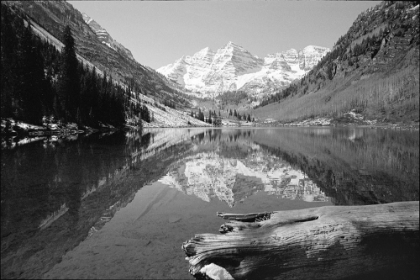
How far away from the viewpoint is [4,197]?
1137 centimetres

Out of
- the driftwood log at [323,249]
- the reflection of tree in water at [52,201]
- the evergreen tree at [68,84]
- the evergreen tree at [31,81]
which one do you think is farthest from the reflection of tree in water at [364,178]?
the evergreen tree at [68,84]

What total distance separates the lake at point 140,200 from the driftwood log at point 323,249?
4.64 ft

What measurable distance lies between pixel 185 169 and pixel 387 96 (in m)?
204

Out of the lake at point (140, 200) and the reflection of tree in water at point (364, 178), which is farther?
the reflection of tree in water at point (364, 178)

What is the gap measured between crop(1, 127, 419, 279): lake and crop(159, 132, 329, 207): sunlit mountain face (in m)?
0.07

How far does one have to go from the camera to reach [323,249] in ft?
18.1

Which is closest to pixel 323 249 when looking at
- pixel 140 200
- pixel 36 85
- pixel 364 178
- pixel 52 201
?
pixel 140 200

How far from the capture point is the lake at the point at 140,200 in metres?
6.44

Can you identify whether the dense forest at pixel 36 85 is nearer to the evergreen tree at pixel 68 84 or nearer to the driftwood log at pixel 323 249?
the evergreen tree at pixel 68 84

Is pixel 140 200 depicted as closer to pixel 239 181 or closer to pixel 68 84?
pixel 239 181

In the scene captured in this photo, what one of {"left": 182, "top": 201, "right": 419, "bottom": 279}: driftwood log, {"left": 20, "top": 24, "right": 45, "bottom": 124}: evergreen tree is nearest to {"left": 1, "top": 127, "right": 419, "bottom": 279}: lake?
{"left": 182, "top": 201, "right": 419, "bottom": 279}: driftwood log

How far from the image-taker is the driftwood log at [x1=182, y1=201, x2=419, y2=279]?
17.9 ft

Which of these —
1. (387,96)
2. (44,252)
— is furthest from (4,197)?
(387,96)

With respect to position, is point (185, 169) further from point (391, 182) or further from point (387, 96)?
point (387, 96)
